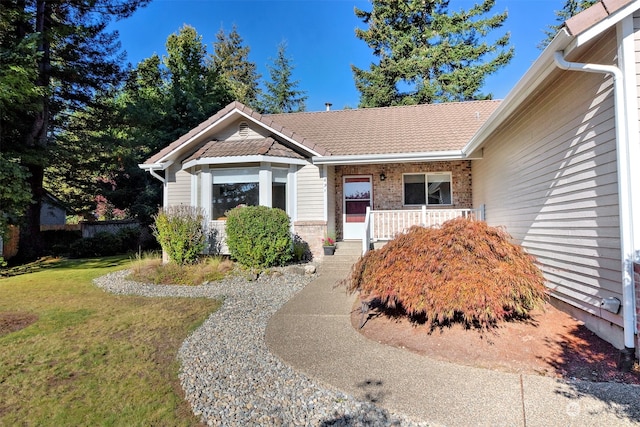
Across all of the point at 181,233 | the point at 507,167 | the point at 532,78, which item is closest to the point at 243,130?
the point at 181,233

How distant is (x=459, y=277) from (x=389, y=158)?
6243 millimetres

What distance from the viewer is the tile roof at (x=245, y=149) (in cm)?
1003

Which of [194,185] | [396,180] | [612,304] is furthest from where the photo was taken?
[396,180]

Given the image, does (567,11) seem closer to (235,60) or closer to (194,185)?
(194,185)

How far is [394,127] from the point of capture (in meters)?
12.5

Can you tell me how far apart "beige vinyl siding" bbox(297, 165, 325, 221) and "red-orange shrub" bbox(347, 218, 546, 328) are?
5.44 metres

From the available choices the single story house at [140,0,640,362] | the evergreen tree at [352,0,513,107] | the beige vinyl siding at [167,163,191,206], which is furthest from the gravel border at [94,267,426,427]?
the evergreen tree at [352,0,513,107]

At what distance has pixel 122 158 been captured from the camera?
17.8 meters

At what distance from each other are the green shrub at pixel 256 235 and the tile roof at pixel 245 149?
1.95 meters

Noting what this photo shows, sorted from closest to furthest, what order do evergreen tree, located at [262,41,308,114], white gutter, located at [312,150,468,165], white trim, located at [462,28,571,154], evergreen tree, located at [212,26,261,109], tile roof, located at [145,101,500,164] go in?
1. white trim, located at [462,28,571,154]
2. white gutter, located at [312,150,468,165]
3. tile roof, located at [145,101,500,164]
4. evergreen tree, located at [262,41,308,114]
5. evergreen tree, located at [212,26,261,109]

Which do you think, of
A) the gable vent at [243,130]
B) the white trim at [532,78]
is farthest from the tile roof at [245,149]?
the white trim at [532,78]

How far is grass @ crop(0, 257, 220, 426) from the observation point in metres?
3.04

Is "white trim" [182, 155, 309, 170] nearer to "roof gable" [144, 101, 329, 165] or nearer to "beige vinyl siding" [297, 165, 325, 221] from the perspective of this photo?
"beige vinyl siding" [297, 165, 325, 221]

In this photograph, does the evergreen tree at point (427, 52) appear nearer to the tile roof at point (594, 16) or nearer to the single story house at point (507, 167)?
the single story house at point (507, 167)
